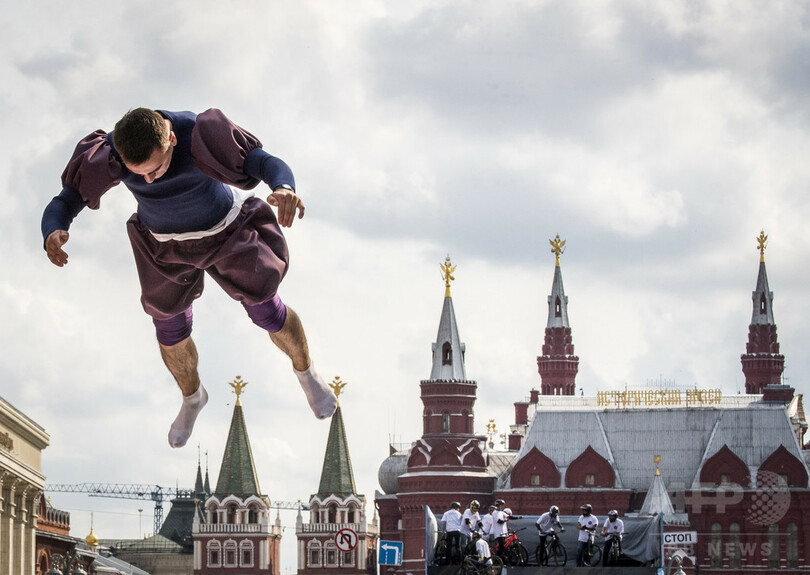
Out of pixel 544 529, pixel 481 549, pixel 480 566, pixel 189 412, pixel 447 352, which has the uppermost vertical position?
pixel 447 352

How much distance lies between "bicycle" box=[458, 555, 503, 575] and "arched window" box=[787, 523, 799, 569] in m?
75.1

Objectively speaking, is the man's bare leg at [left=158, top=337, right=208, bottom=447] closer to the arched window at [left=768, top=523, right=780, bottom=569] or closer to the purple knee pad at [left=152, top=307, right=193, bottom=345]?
the purple knee pad at [left=152, top=307, right=193, bottom=345]

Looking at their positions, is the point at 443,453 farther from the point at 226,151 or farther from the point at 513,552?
the point at 226,151

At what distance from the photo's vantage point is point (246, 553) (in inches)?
4921

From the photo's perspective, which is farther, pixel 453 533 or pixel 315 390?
pixel 453 533

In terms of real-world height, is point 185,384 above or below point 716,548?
below

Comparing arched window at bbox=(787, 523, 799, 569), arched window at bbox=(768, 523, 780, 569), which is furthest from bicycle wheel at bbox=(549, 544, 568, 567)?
arched window at bbox=(787, 523, 799, 569)

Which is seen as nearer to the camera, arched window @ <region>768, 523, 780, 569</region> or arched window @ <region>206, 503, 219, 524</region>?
arched window @ <region>768, 523, 780, 569</region>

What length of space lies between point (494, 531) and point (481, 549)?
759 millimetres

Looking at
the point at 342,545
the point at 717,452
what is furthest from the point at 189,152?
the point at 717,452

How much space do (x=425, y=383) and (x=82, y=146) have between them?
9956 centimetres

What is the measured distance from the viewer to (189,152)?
760 cm

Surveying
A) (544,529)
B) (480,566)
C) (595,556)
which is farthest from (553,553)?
(480,566)

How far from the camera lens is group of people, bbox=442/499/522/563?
1232 inches
